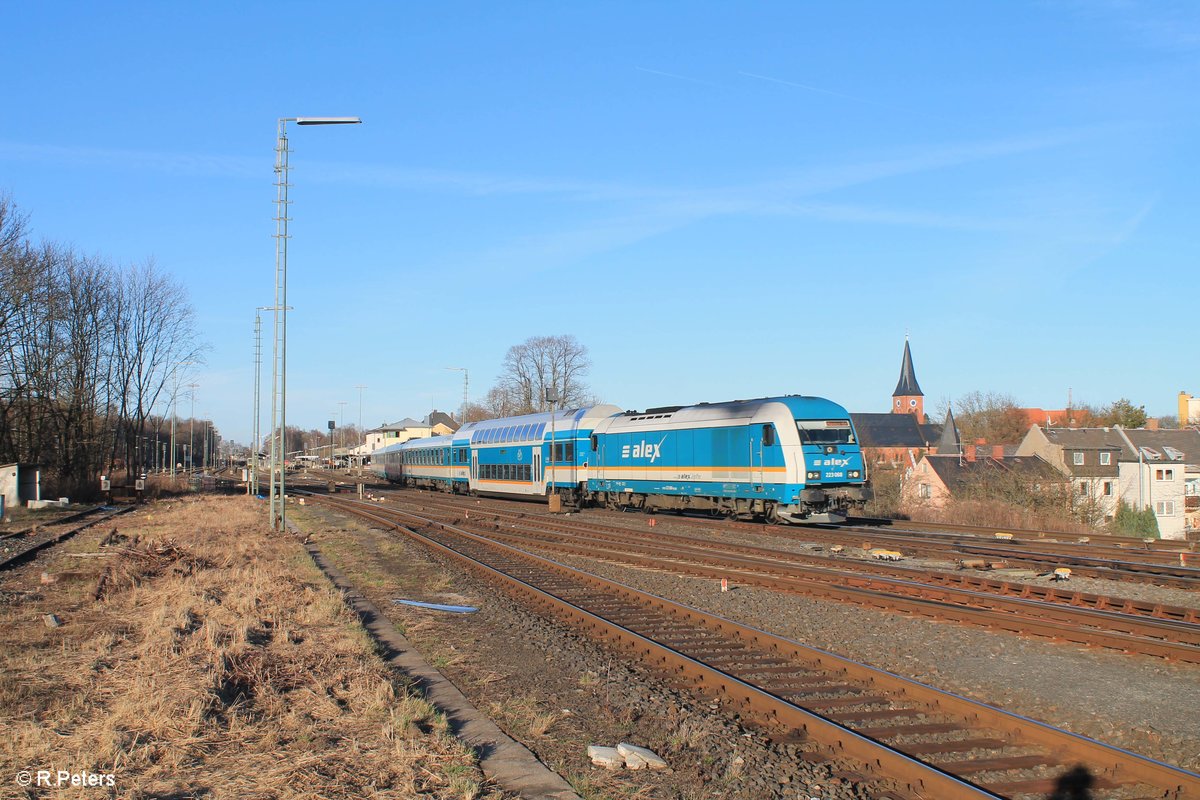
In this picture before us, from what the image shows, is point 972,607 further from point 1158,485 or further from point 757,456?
point 1158,485

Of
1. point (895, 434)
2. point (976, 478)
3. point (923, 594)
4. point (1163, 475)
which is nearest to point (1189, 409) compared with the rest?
point (895, 434)

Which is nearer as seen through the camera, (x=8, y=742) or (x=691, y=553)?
(x=8, y=742)

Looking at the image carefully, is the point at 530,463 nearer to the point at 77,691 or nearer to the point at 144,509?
the point at 144,509

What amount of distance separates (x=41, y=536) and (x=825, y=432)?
22.7 meters

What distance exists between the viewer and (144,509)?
41.5 m

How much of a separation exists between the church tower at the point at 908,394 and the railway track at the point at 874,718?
139 meters

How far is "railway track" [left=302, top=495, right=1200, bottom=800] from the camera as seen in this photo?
5883 millimetres

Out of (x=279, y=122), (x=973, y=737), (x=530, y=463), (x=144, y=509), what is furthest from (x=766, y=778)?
(x=144, y=509)

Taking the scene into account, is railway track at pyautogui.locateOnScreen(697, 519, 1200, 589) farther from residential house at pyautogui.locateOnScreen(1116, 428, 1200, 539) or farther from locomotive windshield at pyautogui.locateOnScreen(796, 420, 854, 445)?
residential house at pyautogui.locateOnScreen(1116, 428, 1200, 539)

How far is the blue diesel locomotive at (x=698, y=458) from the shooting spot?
78.2ft

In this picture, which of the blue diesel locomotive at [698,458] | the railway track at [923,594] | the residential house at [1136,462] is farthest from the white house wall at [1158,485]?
the railway track at [923,594]

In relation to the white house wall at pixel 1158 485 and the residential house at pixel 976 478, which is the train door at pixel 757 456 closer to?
the residential house at pixel 976 478

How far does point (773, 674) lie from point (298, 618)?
6.36 metres

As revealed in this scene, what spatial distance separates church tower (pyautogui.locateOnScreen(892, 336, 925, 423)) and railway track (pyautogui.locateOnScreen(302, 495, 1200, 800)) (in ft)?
457
